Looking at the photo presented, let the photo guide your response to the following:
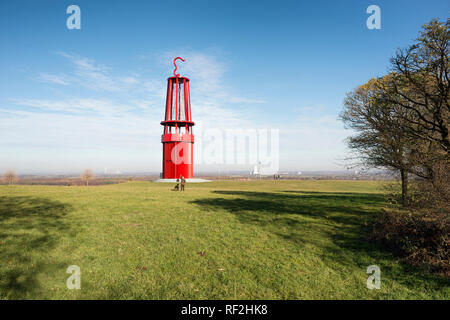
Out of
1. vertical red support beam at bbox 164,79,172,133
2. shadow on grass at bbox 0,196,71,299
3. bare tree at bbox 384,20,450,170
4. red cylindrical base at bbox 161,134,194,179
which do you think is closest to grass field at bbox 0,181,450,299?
shadow on grass at bbox 0,196,71,299

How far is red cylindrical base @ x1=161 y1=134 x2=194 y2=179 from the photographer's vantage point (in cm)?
3634

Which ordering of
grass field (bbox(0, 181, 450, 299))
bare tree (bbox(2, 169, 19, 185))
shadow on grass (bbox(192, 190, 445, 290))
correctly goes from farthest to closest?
bare tree (bbox(2, 169, 19, 185))
shadow on grass (bbox(192, 190, 445, 290))
grass field (bbox(0, 181, 450, 299))

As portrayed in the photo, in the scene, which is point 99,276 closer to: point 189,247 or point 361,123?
point 189,247

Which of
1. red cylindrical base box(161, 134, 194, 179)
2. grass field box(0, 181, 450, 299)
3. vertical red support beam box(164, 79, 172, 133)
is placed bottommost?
grass field box(0, 181, 450, 299)

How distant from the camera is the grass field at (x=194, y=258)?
5.08 metres

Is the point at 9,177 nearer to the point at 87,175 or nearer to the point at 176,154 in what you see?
the point at 87,175

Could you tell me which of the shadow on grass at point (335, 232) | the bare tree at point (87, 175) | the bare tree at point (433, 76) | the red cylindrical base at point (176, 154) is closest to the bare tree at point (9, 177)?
the bare tree at point (87, 175)

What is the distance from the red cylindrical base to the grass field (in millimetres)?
25626

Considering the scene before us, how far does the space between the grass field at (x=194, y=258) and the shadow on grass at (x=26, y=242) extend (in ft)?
0.08

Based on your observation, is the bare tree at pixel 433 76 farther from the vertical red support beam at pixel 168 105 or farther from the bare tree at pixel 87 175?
the bare tree at pixel 87 175

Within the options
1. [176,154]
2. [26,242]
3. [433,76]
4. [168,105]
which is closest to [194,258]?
[26,242]

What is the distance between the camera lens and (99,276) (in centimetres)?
559

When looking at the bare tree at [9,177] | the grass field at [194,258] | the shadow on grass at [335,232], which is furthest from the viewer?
the bare tree at [9,177]

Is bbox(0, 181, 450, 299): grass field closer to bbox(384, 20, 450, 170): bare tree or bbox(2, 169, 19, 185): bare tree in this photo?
bbox(384, 20, 450, 170): bare tree
